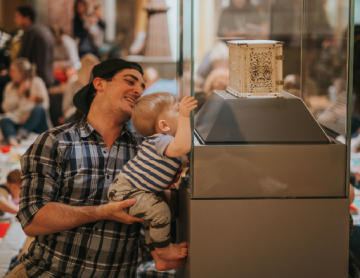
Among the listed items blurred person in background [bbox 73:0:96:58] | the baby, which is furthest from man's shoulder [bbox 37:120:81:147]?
blurred person in background [bbox 73:0:96:58]

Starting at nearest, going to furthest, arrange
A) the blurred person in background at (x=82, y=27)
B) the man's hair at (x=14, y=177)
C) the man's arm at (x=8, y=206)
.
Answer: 1. the man's arm at (x=8, y=206)
2. the man's hair at (x=14, y=177)
3. the blurred person in background at (x=82, y=27)

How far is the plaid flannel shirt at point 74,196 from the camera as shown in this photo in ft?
5.38

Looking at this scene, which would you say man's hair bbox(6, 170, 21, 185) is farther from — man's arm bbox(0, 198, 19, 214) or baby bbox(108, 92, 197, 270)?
baby bbox(108, 92, 197, 270)

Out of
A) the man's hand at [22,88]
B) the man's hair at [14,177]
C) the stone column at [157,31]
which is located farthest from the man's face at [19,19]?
the man's hair at [14,177]

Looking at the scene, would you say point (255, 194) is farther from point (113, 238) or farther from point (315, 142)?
point (113, 238)

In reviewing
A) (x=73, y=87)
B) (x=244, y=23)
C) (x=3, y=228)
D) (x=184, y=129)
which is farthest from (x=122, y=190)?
(x=73, y=87)

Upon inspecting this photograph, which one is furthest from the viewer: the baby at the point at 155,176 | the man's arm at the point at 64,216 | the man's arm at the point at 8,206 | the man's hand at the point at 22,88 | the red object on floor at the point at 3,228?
the man's hand at the point at 22,88

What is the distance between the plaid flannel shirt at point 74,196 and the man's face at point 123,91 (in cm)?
13

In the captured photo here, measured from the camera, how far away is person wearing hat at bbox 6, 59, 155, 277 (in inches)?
63.4

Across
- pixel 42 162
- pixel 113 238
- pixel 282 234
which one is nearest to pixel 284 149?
pixel 282 234

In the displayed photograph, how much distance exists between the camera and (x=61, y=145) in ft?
5.51

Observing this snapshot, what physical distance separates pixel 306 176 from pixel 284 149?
0.11 meters

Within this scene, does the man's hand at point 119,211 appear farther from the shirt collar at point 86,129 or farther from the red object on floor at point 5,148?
the red object on floor at point 5,148

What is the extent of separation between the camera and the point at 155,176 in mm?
1478
